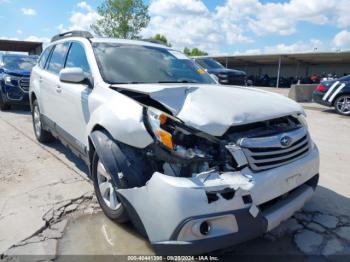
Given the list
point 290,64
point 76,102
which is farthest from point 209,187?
point 290,64

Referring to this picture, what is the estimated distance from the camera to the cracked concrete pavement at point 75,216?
9.19 ft

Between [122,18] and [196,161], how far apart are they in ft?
128

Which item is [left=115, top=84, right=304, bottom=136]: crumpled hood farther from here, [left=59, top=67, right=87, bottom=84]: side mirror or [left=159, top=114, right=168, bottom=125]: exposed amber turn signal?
[left=59, top=67, right=87, bottom=84]: side mirror

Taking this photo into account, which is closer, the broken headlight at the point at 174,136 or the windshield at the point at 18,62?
the broken headlight at the point at 174,136

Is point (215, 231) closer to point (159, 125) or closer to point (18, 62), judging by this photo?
point (159, 125)

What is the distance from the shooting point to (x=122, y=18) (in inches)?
1518

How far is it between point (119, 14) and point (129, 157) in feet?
128

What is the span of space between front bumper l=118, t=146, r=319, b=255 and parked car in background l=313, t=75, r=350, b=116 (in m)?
8.75

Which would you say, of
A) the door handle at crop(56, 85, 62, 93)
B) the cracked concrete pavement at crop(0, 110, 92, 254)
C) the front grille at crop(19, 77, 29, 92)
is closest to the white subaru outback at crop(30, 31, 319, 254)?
the cracked concrete pavement at crop(0, 110, 92, 254)

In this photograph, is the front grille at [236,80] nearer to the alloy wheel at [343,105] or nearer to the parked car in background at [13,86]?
the alloy wheel at [343,105]

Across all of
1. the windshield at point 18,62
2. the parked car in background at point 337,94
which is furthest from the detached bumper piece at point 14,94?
the parked car in background at point 337,94

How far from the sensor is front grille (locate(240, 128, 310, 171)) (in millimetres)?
2404

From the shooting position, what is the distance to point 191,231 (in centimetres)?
219

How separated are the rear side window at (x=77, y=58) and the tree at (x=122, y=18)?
35.4 m
